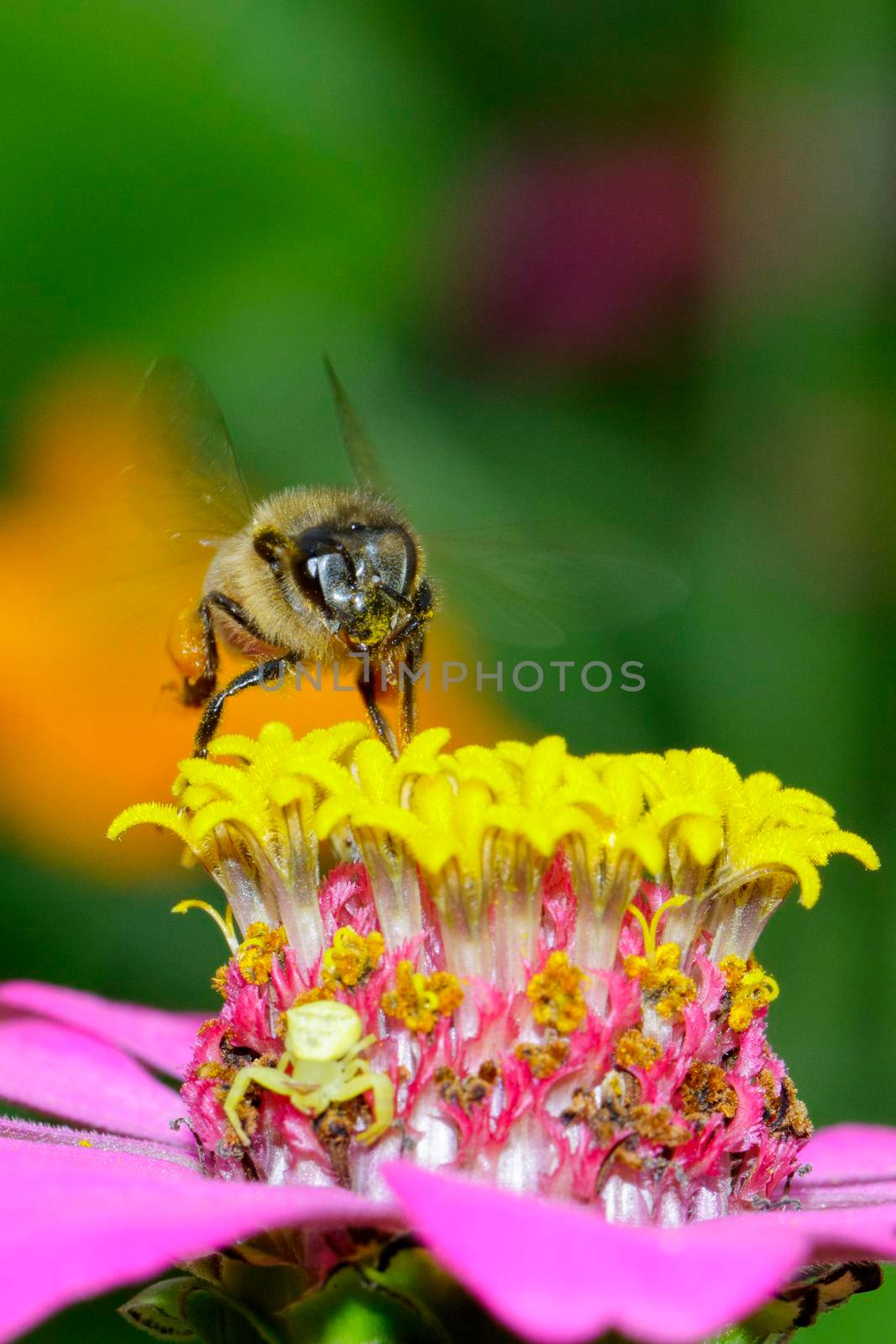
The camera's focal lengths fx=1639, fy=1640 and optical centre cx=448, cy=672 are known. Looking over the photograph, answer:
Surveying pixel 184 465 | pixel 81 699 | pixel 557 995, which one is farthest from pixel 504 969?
pixel 81 699

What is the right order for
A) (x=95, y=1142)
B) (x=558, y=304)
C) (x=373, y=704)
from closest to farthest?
(x=95, y=1142)
(x=373, y=704)
(x=558, y=304)

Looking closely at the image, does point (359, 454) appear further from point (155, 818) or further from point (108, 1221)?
point (108, 1221)

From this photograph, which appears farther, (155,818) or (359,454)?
(359,454)

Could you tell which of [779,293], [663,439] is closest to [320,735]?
[779,293]

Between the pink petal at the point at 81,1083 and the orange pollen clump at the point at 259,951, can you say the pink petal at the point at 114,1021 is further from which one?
the orange pollen clump at the point at 259,951

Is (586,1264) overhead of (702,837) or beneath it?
beneath

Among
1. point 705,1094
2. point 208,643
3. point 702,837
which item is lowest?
point 705,1094

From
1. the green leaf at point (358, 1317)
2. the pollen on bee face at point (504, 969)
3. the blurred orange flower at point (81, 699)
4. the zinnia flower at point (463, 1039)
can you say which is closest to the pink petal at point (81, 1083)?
the zinnia flower at point (463, 1039)

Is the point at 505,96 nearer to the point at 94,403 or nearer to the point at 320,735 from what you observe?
the point at 94,403

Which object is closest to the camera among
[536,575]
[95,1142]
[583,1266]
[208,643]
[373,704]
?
[583,1266]
